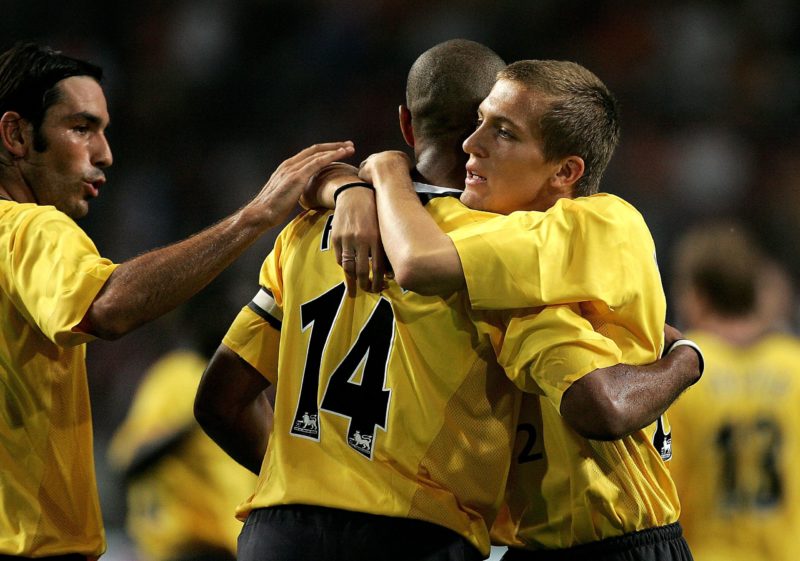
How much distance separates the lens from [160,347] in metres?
7.31

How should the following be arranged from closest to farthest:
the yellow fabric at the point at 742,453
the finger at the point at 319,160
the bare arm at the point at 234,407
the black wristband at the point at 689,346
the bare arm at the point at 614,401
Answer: the bare arm at the point at 614,401, the black wristband at the point at 689,346, the finger at the point at 319,160, the bare arm at the point at 234,407, the yellow fabric at the point at 742,453

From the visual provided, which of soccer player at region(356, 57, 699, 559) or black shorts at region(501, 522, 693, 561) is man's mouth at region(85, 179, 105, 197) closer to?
soccer player at region(356, 57, 699, 559)

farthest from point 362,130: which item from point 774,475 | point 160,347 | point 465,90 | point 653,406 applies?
point 653,406

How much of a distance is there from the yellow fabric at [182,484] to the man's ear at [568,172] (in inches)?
141

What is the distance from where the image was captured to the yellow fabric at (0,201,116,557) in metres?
2.09

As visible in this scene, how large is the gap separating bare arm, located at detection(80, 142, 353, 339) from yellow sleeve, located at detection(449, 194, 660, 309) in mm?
485

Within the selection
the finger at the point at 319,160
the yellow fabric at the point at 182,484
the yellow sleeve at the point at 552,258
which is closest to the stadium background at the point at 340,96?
the yellow fabric at the point at 182,484

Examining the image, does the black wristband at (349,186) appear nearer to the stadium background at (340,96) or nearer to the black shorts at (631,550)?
the black shorts at (631,550)

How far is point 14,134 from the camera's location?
2568mm

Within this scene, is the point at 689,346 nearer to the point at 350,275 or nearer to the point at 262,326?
the point at 350,275

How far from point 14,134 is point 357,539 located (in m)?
1.47

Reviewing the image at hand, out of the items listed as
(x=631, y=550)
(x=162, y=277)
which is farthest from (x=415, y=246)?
(x=631, y=550)

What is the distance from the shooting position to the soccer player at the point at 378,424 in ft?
6.16

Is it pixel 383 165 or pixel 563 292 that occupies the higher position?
pixel 383 165
